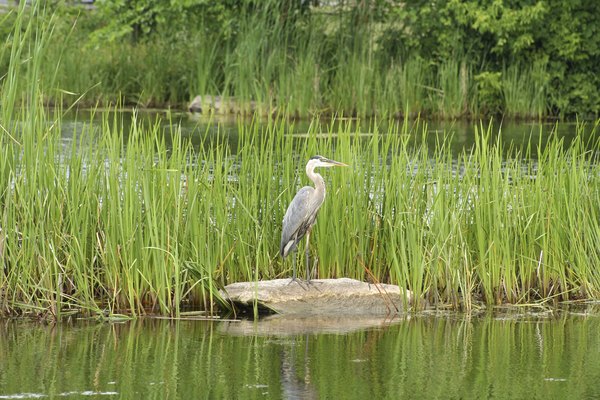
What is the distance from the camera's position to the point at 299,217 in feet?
20.0

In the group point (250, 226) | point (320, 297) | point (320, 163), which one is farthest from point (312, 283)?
point (320, 163)

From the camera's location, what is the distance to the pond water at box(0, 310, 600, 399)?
4.77 metres

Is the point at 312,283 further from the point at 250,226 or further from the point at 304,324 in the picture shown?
the point at 250,226

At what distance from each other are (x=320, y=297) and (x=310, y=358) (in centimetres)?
93

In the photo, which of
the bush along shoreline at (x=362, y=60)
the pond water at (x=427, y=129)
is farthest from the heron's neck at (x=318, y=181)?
the bush along shoreline at (x=362, y=60)

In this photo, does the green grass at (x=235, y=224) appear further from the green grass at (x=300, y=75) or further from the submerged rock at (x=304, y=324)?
the green grass at (x=300, y=75)

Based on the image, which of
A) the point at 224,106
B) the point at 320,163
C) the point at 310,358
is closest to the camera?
the point at 310,358

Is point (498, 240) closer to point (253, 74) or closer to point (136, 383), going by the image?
point (136, 383)

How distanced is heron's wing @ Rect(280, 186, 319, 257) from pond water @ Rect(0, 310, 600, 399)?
0.45 metres

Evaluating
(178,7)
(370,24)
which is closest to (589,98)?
(370,24)

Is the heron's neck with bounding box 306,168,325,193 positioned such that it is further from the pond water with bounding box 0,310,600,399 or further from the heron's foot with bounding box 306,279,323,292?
the pond water with bounding box 0,310,600,399

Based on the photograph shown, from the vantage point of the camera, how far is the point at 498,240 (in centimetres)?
636

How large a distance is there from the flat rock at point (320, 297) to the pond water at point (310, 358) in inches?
5.1

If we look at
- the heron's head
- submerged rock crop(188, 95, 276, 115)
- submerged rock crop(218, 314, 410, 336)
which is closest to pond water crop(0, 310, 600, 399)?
submerged rock crop(218, 314, 410, 336)
